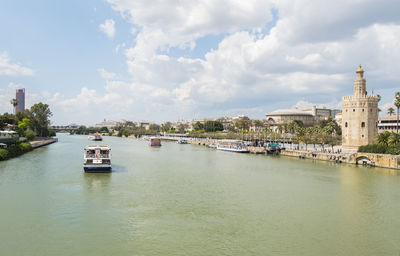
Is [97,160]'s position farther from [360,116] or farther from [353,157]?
[360,116]

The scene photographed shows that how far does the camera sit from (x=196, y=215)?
19.6m

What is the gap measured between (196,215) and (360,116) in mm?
44045

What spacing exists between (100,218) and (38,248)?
4455mm

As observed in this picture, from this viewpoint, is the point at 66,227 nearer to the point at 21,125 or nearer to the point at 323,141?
the point at 323,141

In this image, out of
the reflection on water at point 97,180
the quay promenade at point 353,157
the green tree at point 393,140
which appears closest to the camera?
the reflection on water at point 97,180

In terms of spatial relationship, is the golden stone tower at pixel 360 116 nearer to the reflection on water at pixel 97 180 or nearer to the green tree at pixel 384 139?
the green tree at pixel 384 139

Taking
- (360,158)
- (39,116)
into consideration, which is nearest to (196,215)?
(360,158)

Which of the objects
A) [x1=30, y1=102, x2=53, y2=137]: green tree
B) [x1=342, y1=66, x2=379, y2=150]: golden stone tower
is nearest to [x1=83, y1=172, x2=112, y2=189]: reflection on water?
[x1=342, y1=66, x2=379, y2=150]: golden stone tower

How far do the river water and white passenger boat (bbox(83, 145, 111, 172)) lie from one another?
5.47ft

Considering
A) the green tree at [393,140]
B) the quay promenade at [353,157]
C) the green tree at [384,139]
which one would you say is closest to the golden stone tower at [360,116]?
the quay promenade at [353,157]

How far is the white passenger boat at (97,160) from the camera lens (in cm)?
3453

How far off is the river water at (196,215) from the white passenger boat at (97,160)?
1.67 m

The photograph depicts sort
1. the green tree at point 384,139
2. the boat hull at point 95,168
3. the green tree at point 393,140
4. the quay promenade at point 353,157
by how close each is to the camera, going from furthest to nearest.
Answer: the green tree at point 384,139, the green tree at point 393,140, the quay promenade at point 353,157, the boat hull at point 95,168

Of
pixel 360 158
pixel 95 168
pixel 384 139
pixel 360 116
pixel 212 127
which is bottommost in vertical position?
pixel 95 168
